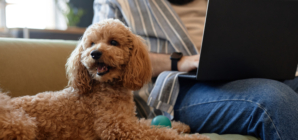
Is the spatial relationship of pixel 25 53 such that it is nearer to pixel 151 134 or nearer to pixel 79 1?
pixel 151 134

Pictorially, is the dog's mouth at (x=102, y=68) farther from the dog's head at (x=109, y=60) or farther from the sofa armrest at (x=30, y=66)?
the sofa armrest at (x=30, y=66)

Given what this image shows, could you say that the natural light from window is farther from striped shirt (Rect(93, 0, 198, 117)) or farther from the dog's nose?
the dog's nose

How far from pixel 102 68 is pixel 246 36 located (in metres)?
0.67

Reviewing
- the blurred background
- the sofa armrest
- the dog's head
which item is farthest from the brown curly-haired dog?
the blurred background

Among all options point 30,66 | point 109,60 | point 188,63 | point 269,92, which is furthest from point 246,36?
point 30,66

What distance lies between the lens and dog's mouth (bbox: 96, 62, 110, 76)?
99 cm

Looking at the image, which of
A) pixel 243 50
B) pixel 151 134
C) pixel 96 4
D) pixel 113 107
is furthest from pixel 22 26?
pixel 243 50

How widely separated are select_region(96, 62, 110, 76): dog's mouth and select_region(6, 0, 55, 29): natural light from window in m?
1.64

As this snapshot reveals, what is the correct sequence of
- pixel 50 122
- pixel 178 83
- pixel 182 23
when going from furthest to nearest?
1. pixel 182 23
2. pixel 178 83
3. pixel 50 122

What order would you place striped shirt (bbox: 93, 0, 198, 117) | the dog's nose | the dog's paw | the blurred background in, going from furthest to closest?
the blurred background < striped shirt (bbox: 93, 0, 198, 117) < the dog's paw < the dog's nose

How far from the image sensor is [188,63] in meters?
1.25

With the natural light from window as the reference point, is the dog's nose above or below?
below

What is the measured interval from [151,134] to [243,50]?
0.57 meters

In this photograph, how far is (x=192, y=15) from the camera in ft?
5.21
